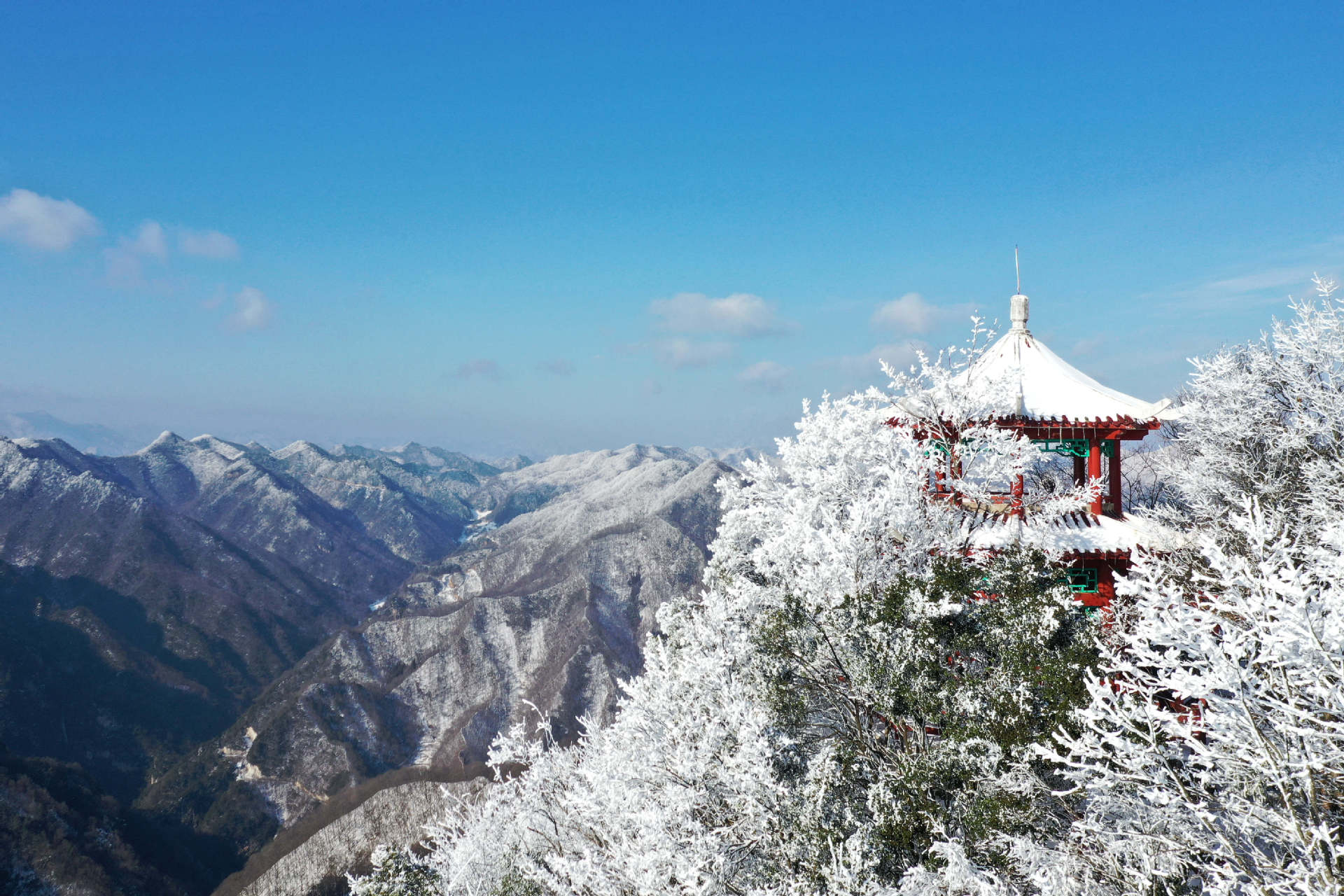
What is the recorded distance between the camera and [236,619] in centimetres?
12950

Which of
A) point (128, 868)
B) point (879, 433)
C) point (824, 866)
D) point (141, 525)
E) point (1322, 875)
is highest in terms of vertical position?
point (879, 433)

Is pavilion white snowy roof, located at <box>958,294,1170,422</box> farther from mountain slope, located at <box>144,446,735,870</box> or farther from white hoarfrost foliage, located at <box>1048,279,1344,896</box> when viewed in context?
mountain slope, located at <box>144,446,735,870</box>

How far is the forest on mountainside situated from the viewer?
6133mm

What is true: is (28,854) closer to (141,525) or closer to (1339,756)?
(1339,756)

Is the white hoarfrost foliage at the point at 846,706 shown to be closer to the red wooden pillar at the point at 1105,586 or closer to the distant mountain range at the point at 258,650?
the red wooden pillar at the point at 1105,586

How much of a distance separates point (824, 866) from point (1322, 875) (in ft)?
15.9

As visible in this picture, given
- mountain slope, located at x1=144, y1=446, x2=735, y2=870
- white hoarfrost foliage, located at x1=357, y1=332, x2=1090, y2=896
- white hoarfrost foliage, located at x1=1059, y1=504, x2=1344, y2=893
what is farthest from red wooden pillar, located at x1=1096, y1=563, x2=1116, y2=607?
mountain slope, located at x1=144, y1=446, x2=735, y2=870

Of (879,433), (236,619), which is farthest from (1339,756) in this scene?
(236,619)

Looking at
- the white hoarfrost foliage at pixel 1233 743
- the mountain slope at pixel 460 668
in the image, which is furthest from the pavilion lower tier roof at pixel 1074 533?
the mountain slope at pixel 460 668

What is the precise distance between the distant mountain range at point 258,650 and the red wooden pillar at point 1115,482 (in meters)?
75.7

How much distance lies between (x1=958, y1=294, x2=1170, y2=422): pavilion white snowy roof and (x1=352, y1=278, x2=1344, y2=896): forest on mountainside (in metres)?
0.98

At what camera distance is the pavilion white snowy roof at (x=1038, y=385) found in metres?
15.0

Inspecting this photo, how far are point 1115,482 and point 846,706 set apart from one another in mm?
9334

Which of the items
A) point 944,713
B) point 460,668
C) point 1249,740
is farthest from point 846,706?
point 460,668
